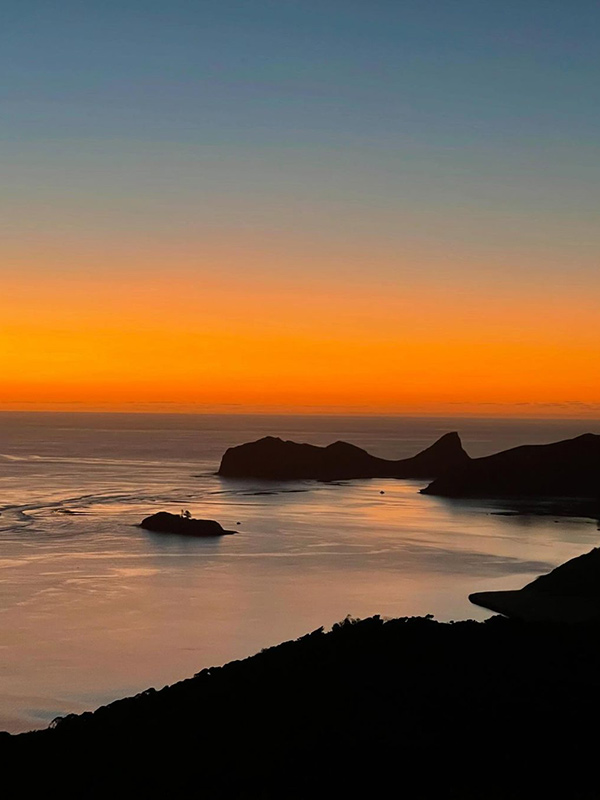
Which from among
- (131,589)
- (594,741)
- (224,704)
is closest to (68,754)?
(224,704)

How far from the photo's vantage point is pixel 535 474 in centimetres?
10306

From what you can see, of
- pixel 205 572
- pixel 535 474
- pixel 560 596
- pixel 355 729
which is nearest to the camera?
pixel 355 729

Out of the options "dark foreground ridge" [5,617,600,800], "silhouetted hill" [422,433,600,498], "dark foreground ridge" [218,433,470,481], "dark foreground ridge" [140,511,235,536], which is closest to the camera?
"dark foreground ridge" [5,617,600,800]

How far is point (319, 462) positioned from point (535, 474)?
34.9 meters

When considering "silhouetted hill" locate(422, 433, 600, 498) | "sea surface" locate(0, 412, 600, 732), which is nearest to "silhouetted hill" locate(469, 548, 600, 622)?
"sea surface" locate(0, 412, 600, 732)

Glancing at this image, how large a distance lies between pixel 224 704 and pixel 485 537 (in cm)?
5302

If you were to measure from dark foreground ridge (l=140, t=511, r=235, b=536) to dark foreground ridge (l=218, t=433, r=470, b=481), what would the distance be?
56.9m

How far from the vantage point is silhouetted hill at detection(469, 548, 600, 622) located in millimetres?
38281

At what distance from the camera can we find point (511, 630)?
2447 centimetres

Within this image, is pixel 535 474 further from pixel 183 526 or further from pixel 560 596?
pixel 560 596

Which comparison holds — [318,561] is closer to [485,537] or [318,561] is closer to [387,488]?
[485,537]

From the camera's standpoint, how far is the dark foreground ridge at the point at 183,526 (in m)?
66.6

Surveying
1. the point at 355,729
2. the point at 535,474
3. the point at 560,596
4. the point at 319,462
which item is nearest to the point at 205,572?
the point at 560,596

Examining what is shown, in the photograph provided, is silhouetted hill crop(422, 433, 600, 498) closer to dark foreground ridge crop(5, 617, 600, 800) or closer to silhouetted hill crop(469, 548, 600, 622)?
silhouetted hill crop(469, 548, 600, 622)
